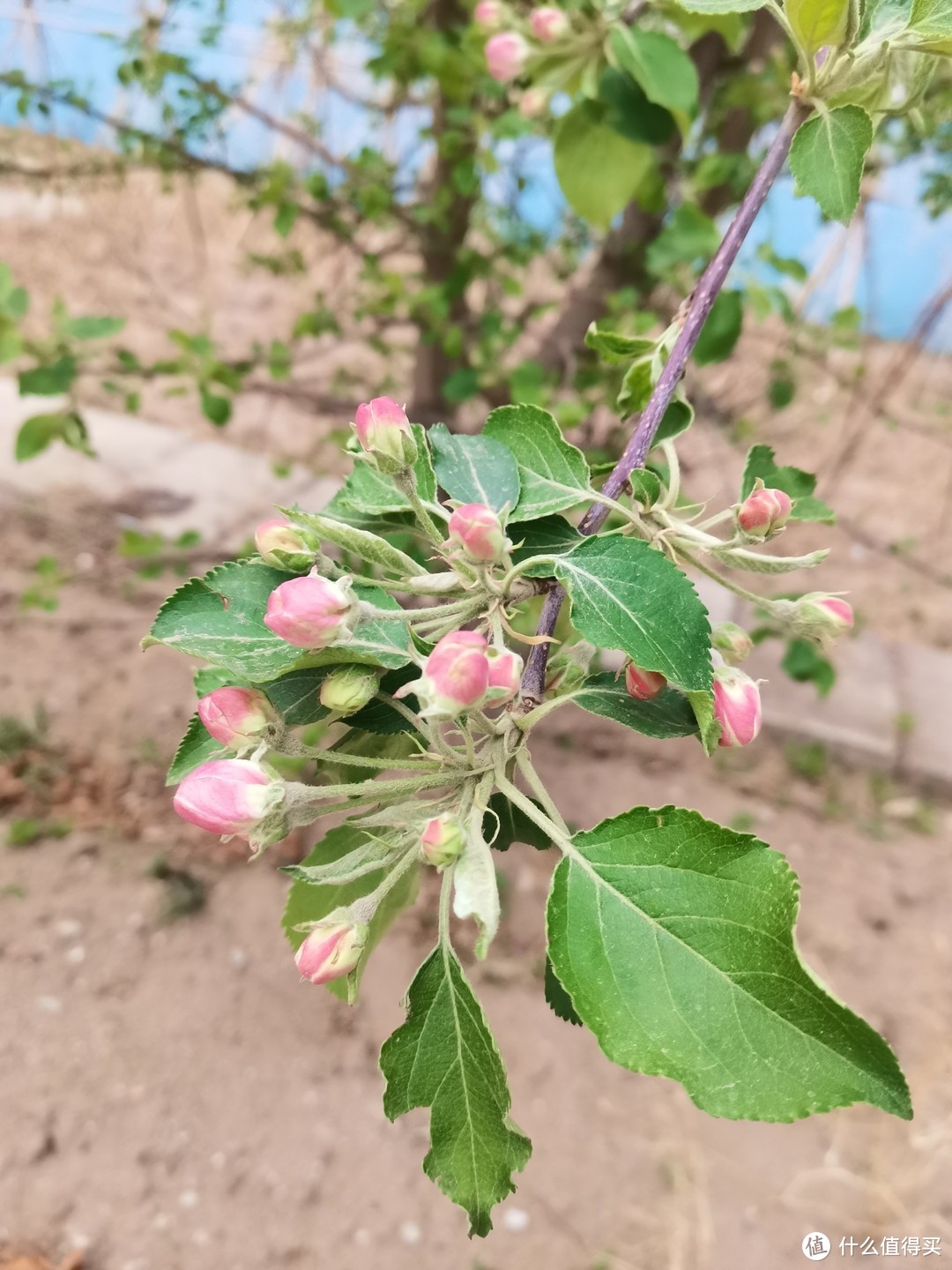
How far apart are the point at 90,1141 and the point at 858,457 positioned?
10.2 ft

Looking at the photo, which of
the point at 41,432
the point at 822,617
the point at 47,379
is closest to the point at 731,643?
the point at 822,617

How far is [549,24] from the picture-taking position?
782 mm

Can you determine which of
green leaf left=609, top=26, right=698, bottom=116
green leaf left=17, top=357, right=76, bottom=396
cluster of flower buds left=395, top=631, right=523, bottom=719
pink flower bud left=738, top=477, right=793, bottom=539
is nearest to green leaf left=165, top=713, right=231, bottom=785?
cluster of flower buds left=395, top=631, right=523, bottom=719

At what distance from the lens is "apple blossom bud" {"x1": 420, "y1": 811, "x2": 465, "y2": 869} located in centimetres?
35

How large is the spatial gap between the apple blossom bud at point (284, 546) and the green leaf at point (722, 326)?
788 millimetres

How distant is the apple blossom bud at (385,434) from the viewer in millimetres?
395

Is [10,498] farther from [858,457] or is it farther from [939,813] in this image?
[858,457]

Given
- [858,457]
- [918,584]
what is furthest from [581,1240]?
[858,457]

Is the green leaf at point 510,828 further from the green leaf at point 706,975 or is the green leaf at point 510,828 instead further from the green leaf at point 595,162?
the green leaf at point 595,162

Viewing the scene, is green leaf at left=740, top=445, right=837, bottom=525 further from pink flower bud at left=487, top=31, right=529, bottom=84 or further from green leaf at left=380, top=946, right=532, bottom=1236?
pink flower bud at left=487, top=31, right=529, bottom=84

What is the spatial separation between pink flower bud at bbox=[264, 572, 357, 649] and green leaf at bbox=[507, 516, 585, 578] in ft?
0.36

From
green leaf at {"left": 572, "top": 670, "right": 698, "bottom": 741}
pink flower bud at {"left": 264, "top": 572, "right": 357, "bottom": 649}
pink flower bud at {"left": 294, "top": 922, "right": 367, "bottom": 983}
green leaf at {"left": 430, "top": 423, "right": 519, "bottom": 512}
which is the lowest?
pink flower bud at {"left": 294, "top": 922, "right": 367, "bottom": 983}

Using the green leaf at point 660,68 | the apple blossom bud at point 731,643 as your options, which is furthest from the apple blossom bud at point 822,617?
the green leaf at point 660,68

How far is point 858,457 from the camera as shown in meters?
3.30
